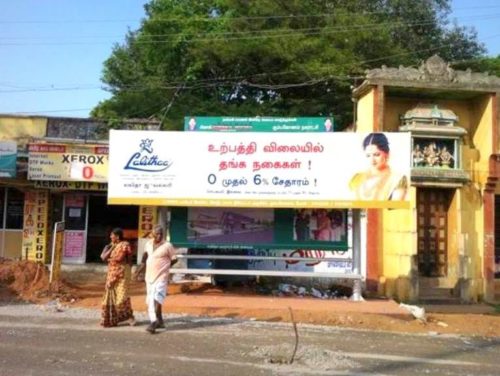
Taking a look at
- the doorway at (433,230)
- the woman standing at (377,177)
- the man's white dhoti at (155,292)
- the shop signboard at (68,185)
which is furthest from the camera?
the shop signboard at (68,185)

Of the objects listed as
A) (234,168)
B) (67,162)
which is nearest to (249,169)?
(234,168)

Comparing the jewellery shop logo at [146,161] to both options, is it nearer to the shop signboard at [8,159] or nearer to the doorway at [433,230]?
the shop signboard at [8,159]

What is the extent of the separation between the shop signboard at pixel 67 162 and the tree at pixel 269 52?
31.9 ft

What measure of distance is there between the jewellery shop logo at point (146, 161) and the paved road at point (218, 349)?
3.42 m

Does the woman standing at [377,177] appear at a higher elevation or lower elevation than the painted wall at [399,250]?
higher

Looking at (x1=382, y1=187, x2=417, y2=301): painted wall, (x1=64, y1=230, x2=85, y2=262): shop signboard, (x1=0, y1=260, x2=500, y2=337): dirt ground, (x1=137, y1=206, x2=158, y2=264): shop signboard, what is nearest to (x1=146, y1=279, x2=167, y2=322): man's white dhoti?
(x1=0, y1=260, x2=500, y2=337): dirt ground

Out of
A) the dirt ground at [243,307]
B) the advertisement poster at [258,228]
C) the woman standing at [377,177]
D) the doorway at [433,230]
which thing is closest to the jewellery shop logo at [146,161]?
the advertisement poster at [258,228]

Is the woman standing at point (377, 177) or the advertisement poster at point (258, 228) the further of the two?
the advertisement poster at point (258, 228)

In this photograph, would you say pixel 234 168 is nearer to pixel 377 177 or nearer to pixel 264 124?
pixel 264 124

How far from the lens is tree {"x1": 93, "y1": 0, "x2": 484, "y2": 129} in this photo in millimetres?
28609

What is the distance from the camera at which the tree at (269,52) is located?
1126 inches

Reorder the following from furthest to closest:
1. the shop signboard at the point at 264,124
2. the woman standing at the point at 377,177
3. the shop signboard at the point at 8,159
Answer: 1. the shop signboard at the point at 8,159
2. the shop signboard at the point at 264,124
3. the woman standing at the point at 377,177

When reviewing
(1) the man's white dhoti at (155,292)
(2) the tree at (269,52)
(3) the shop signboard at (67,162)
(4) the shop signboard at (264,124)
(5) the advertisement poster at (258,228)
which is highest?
(2) the tree at (269,52)

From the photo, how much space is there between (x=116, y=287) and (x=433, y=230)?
34.0ft
